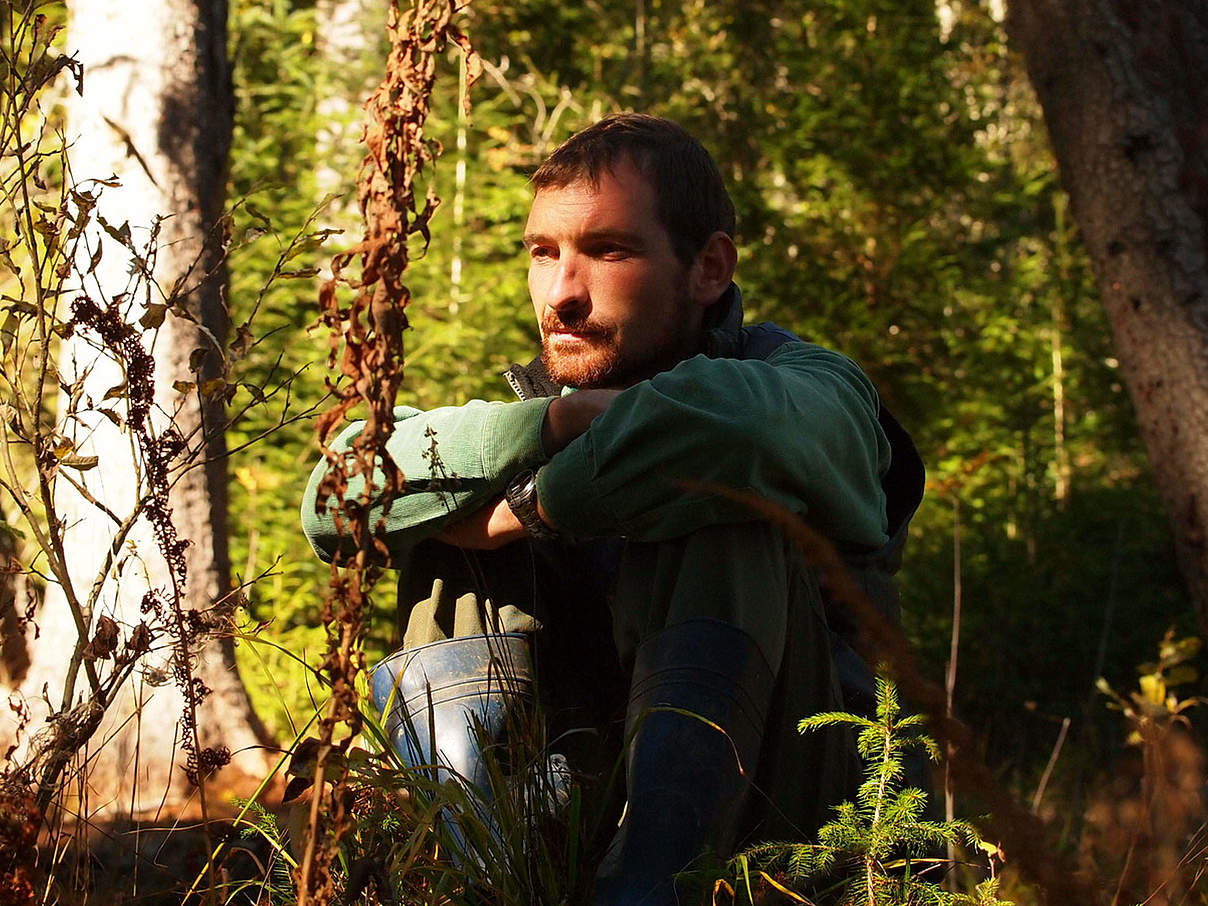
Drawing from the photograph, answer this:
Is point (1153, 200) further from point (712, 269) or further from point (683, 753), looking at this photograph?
point (683, 753)

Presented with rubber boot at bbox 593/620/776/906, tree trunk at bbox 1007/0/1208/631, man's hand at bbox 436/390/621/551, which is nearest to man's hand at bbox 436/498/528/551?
man's hand at bbox 436/390/621/551

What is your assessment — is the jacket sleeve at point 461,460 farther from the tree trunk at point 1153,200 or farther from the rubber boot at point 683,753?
the tree trunk at point 1153,200

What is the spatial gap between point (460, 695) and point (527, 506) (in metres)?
0.35

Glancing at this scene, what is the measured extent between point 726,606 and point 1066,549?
16.8ft

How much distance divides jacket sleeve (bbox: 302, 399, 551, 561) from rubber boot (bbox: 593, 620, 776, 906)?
0.40 meters

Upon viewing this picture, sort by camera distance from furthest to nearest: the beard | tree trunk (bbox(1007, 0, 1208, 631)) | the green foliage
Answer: tree trunk (bbox(1007, 0, 1208, 631)), the beard, the green foliage

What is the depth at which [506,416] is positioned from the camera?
7.47 ft

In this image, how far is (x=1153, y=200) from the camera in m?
4.03

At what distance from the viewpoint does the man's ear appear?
2.87m

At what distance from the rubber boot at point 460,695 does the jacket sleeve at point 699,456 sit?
10.8 inches

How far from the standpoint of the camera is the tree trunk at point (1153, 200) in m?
3.97

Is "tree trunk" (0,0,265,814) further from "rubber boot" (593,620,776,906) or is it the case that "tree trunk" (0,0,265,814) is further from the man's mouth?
"rubber boot" (593,620,776,906)

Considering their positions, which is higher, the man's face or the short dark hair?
the short dark hair

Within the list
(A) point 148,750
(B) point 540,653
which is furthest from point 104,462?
(B) point 540,653
